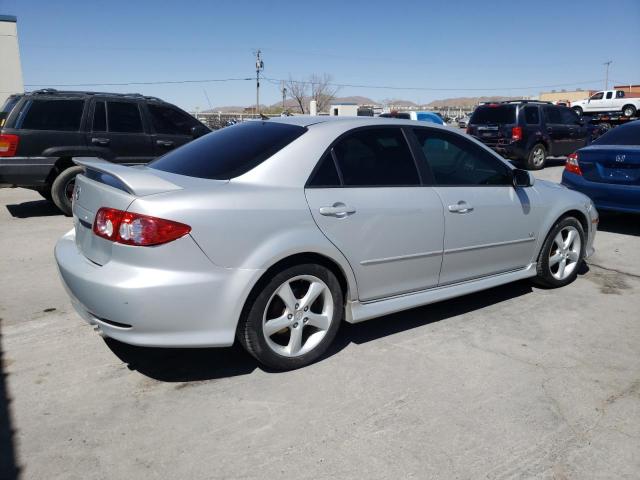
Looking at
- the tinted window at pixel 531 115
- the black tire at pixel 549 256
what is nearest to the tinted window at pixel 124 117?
the black tire at pixel 549 256

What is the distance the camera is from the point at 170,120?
8.80 m

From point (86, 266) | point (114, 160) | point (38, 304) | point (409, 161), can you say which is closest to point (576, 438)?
point (409, 161)

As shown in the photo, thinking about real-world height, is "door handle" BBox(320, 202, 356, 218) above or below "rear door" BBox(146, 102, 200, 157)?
below

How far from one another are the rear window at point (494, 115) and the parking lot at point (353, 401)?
11.1 metres

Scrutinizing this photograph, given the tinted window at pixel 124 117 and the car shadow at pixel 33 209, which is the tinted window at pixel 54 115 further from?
the car shadow at pixel 33 209

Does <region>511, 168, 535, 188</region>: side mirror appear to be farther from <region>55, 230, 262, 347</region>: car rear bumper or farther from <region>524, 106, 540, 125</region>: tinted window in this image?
<region>524, 106, 540, 125</region>: tinted window

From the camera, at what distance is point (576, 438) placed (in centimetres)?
277

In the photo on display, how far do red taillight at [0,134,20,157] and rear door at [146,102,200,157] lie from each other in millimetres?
1949

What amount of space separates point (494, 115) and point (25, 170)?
11.9 m

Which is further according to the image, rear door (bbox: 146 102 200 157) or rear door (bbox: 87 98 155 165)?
rear door (bbox: 146 102 200 157)

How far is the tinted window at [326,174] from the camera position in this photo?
11.4 ft

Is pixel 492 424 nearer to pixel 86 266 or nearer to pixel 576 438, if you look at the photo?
pixel 576 438

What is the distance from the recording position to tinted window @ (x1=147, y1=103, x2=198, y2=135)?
8.66 metres

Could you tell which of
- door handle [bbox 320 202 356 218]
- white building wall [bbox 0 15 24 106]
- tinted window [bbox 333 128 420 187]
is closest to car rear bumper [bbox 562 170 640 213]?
tinted window [bbox 333 128 420 187]
